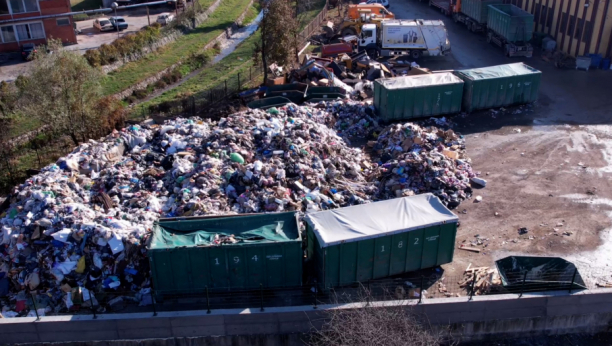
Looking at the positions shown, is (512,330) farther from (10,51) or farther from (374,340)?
(10,51)

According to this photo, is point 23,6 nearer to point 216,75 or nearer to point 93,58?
point 93,58

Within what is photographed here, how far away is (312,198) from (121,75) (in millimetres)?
23116

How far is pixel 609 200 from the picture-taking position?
1753 centimetres

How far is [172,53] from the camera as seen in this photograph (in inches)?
1565

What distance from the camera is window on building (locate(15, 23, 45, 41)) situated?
38.9 m

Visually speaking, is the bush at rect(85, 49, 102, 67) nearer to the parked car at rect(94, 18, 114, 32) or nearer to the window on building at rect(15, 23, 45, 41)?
the window on building at rect(15, 23, 45, 41)

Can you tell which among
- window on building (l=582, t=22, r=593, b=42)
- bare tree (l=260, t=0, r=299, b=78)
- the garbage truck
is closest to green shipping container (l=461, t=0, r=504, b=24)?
the garbage truck

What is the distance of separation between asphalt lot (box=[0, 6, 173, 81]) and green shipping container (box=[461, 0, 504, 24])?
26475mm

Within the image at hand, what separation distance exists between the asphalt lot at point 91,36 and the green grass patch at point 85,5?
4204mm

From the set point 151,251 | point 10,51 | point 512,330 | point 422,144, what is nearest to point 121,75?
point 10,51

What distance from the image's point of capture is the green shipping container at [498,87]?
23.9 m

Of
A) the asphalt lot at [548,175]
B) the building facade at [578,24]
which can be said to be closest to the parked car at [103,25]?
the asphalt lot at [548,175]

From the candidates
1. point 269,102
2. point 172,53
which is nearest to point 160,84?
point 172,53

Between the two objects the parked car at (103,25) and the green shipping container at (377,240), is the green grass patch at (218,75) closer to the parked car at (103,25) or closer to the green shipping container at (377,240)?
the parked car at (103,25)
